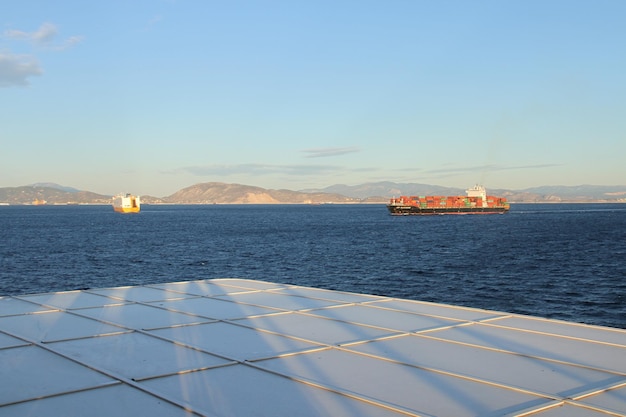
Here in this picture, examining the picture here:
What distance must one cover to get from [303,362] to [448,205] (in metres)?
155

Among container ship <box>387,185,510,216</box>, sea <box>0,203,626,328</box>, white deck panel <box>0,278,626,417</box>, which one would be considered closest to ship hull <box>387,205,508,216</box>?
container ship <box>387,185,510,216</box>

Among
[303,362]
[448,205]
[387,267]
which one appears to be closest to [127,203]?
[448,205]

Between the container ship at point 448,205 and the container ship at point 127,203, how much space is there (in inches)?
2839

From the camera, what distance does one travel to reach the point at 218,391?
5.14m

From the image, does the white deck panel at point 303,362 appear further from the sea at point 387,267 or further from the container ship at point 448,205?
the container ship at point 448,205

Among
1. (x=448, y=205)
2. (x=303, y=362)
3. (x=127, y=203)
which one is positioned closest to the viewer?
(x=303, y=362)

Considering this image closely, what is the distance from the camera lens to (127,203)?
579ft

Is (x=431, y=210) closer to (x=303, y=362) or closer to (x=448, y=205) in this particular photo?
(x=448, y=205)

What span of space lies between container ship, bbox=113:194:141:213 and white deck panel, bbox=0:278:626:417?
172676 mm

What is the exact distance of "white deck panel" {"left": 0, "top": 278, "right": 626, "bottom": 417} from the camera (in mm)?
4812

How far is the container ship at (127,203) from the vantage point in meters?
176

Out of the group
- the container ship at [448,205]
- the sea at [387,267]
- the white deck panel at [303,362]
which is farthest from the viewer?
the container ship at [448,205]

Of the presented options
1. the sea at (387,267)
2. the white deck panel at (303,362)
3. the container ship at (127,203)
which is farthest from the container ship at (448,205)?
the white deck panel at (303,362)

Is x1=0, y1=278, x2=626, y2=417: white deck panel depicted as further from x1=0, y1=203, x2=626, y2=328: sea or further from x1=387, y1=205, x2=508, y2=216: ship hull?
x1=387, y1=205, x2=508, y2=216: ship hull
